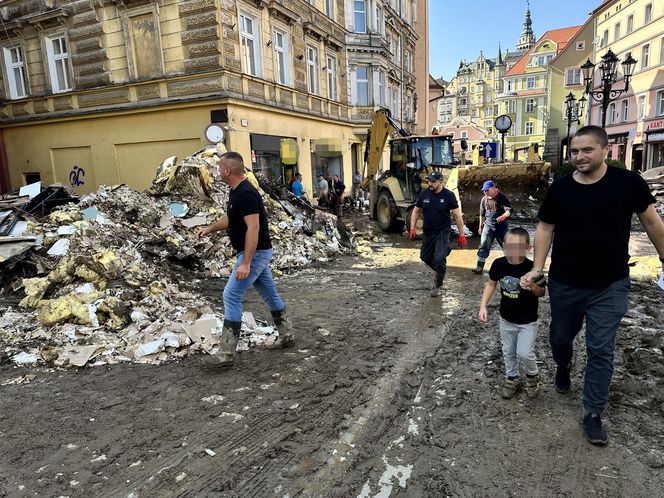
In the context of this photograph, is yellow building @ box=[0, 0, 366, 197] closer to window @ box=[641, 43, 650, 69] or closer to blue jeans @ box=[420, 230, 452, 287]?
blue jeans @ box=[420, 230, 452, 287]

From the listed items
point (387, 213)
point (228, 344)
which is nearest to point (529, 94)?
point (387, 213)

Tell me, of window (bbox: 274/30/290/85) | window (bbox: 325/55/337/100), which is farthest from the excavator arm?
window (bbox: 325/55/337/100)

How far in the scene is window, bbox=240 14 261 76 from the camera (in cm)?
1434

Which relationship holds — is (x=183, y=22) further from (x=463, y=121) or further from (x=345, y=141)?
(x=463, y=121)

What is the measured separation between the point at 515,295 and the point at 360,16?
919 inches

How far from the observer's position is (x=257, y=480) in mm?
2572

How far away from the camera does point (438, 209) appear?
6320 mm

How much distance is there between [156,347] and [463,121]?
7547 centimetres

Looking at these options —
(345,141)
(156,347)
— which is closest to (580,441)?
Answer: (156,347)

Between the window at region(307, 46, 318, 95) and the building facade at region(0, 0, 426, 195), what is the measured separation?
0.24 feet

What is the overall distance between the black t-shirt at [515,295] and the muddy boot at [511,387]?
18.5 inches

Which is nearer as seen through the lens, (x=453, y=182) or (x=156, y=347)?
(x=156, y=347)

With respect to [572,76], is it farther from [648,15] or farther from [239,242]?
[239,242]

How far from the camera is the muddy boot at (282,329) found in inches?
178
